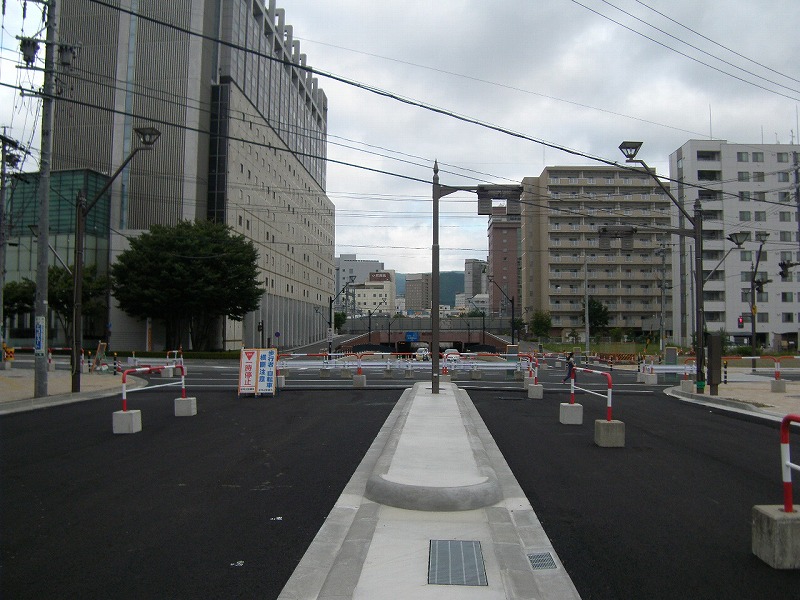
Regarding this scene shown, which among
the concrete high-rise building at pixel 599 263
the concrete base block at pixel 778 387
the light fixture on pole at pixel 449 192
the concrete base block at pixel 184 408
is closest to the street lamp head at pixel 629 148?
the light fixture on pole at pixel 449 192

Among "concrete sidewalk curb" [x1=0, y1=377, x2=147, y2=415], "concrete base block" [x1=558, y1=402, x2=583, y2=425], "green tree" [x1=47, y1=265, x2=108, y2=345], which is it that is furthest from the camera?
"green tree" [x1=47, y1=265, x2=108, y2=345]

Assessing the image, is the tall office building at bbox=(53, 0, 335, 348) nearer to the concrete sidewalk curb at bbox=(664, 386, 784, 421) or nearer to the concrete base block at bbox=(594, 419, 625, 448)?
the concrete sidewalk curb at bbox=(664, 386, 784, 421)

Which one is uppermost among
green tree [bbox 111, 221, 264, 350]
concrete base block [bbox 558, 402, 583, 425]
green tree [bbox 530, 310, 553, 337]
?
green tree [bbox 111, 221, 264, 350]

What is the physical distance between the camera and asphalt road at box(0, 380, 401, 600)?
4629mm

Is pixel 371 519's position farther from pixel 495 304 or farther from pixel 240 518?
pixel 495 304

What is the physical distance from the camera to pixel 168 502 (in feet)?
22.1

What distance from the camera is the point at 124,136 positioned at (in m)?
52.6

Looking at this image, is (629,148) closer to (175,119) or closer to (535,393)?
(535,393)

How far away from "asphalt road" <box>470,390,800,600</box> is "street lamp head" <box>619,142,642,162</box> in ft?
30.4

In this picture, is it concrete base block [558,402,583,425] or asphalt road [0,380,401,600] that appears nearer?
asphalt road [0,380,401,600]

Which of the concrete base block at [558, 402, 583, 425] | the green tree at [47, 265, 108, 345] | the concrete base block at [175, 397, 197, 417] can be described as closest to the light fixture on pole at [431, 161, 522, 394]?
the concrete base block at [558, 402, 583, 425]

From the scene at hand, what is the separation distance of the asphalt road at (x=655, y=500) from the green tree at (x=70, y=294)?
45.2m

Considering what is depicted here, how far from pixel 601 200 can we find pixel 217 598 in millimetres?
81012

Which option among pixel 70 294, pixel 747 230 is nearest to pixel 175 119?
pixel 70 294
